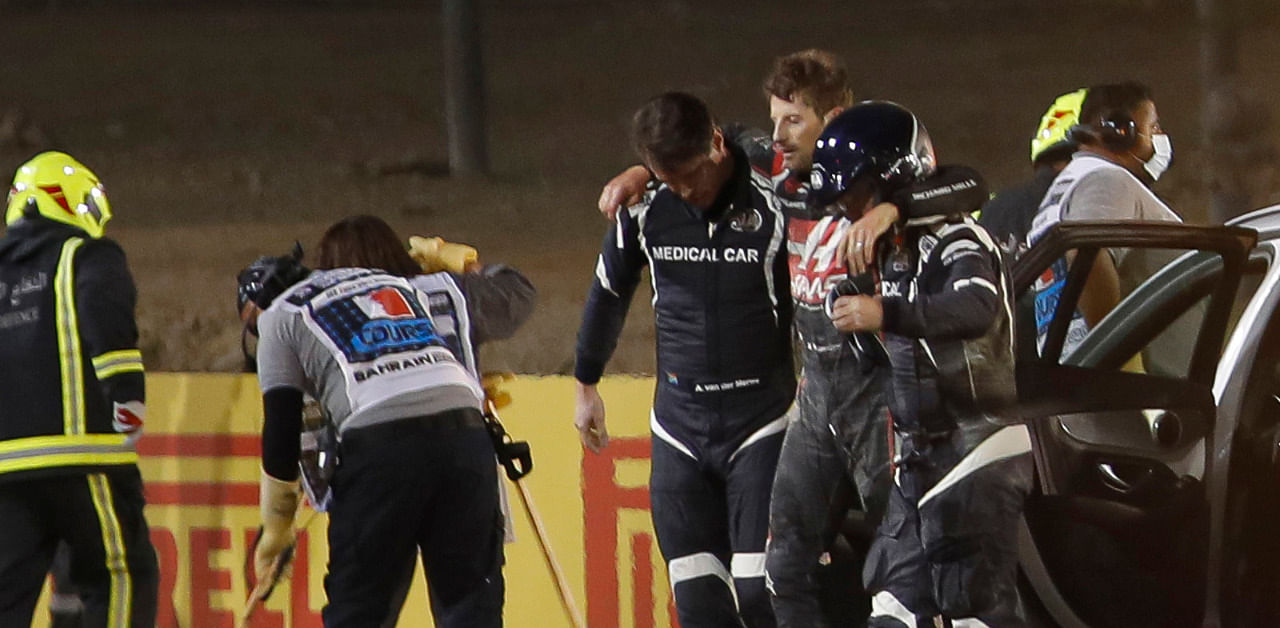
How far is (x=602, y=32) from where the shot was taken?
2733 cm

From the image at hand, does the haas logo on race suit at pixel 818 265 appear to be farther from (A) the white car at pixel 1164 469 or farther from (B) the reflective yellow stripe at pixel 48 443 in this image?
(B) the reflective yellow stripe at pixel 48 443

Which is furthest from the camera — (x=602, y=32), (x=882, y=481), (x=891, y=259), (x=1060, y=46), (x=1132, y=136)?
(x=602, y=32)

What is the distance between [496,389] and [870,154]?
97.2 inches

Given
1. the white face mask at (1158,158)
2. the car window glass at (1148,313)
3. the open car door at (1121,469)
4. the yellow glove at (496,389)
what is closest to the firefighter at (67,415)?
the yellow glove at (496,389)

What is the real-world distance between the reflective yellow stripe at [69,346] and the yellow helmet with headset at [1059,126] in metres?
3.68

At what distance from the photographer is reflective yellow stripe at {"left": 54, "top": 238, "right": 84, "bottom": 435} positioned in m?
7.06

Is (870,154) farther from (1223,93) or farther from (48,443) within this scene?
(1223,93)

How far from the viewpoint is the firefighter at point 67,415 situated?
704 cm

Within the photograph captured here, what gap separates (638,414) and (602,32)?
20177 millimetres

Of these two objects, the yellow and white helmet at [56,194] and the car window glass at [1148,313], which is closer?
the car window glass at [1148,313]

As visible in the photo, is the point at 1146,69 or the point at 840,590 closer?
the point at 840,590

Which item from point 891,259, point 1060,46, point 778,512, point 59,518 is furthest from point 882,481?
point 1060,46

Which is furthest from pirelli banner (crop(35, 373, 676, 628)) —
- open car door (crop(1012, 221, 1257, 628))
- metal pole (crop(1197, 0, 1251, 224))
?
metal pole (crop(1197, 0, 1251, 224))

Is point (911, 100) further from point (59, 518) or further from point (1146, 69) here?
point (59, 518)
